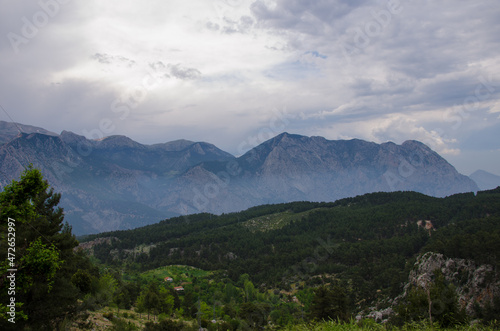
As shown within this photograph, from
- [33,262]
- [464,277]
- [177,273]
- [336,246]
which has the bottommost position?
[177,273]

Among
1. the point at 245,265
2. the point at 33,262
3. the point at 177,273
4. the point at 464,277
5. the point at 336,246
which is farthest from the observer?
the point at 336,246

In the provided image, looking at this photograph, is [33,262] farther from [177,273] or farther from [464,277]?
[177,273]

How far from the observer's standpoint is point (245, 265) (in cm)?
13075

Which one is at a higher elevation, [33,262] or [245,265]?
[33,262]

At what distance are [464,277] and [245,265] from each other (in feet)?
286

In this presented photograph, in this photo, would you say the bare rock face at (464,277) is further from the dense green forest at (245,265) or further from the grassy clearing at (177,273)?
the grassy clearing at (177,273)

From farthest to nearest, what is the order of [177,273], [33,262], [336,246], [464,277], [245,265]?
1. [336,246]
2. [245,265]
3. [177,273]
4. [464,277]
5. [33,262]

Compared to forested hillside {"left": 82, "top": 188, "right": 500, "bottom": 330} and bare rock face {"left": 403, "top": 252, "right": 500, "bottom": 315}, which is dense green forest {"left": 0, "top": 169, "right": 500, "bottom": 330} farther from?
bare rock face {"left": 403, "top": 252, "right": 500, "bottom": 315}

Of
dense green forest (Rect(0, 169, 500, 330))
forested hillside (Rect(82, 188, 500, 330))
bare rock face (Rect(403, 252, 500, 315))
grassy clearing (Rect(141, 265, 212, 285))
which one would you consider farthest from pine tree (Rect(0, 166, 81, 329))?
grassy clearing (Rect(141, 265, 212, 285))

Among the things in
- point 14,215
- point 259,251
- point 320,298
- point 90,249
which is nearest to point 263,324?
point 320,298

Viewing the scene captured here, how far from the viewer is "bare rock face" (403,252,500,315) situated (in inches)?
2007

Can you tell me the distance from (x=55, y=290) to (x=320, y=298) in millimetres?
34220

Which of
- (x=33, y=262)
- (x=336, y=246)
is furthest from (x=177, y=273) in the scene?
(x=33, y=262)

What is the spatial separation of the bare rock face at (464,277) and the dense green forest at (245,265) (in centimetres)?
200
